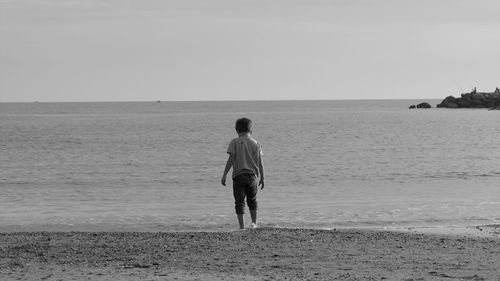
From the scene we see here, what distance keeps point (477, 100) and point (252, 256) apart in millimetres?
138717

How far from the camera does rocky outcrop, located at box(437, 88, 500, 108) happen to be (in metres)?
137

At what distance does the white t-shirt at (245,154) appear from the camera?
1234 cm

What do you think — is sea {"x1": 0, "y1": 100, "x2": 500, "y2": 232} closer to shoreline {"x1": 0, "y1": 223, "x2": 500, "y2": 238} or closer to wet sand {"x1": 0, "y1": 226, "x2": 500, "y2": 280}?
shoreline {"x1": 0, "y1": 223, "x2": 500, "y2": 238}

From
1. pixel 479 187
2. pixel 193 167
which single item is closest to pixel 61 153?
pixel 193 167

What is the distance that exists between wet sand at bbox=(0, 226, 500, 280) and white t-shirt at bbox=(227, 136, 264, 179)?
87 cm

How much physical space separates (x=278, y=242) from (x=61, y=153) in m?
30.0

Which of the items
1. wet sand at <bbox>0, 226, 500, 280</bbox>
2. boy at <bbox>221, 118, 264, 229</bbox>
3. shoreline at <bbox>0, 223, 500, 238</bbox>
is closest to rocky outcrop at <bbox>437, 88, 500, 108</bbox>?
shoreline at <bbox>0, 223, 500, 238</bbox>

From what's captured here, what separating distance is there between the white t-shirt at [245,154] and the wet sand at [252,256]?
2.86 ft

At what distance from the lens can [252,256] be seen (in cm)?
991

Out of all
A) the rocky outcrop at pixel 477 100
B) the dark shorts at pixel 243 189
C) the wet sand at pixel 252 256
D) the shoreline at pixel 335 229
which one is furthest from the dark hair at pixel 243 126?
the rocky outcrop at pixel 477 100

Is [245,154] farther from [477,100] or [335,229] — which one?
[477,100]

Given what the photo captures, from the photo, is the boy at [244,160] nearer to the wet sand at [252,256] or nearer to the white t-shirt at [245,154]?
the white t-shirt at [245,154]

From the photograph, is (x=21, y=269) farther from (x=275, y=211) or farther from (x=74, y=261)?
(x=275, y=211)

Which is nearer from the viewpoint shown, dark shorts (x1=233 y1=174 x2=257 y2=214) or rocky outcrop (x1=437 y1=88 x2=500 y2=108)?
dark shorts (x1=233 y1=174 x2=257 y2=214)
